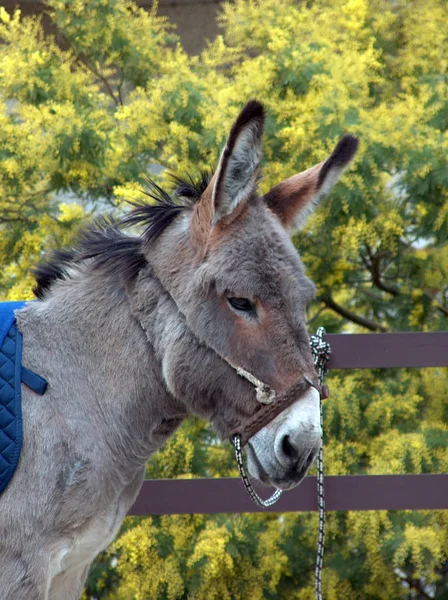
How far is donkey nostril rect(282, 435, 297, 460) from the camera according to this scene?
2146mm

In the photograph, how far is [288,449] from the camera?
216 cm

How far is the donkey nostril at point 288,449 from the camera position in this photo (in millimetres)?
2146

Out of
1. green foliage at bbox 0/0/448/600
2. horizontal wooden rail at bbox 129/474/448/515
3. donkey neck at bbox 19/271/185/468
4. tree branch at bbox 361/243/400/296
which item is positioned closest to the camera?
donkey neck at bbox 19/271/185/468

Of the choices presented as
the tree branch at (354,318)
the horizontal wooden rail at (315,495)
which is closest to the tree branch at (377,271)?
the tree branch at (354,318)

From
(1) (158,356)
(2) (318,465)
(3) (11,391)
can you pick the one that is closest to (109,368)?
(1) (158,356)

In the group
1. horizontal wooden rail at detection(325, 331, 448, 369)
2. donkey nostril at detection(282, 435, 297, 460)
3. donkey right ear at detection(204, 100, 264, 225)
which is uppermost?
donkey right ear at detection(204, 100, 264, 225)

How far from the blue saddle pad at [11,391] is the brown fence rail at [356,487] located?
1.70 metres

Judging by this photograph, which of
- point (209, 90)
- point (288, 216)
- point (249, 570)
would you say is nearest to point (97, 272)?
point (288, 216)

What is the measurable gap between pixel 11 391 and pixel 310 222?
2450 millimetres

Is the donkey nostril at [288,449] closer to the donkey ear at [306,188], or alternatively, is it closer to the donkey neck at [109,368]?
the donkey neck at [109,368]

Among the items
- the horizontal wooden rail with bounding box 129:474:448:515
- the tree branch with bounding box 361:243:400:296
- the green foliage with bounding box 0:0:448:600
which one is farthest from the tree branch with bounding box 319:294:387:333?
the horizontal wooden rail with bounding box 129:474:448:515

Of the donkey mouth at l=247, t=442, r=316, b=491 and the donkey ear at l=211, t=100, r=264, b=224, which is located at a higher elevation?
the donkey ear at l=211, t=100, r=264, b=224

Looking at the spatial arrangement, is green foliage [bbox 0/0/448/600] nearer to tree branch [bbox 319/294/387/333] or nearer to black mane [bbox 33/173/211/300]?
tree branch [bbox 319/294/387/333]

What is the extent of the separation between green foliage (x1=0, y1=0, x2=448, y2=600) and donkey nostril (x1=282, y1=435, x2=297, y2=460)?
1.95 metres
